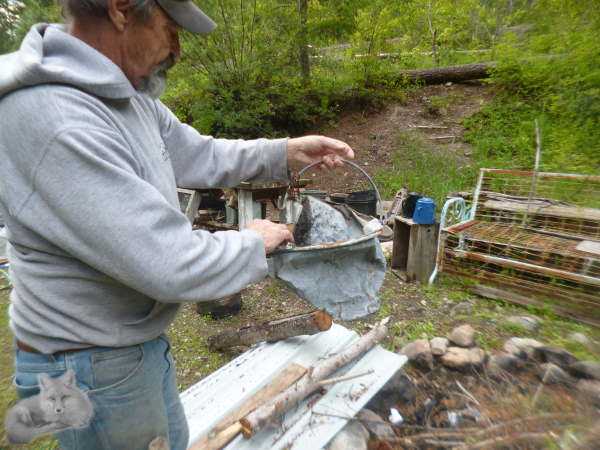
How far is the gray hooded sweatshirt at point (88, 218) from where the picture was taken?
2.52 ft

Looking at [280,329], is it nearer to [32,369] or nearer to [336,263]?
[336,263]

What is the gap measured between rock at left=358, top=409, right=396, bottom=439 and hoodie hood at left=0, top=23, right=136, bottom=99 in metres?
2.08

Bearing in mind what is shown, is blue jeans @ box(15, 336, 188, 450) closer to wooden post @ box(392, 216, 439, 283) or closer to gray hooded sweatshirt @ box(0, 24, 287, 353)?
gray hooded sweatshirt @ box(0, 24, 287, 353)

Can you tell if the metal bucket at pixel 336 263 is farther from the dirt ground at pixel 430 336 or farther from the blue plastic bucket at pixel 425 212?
the blue plastic bucket at pixel 425 212

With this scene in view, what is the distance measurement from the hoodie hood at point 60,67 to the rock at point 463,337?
9.62ft

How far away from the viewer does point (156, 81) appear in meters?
1.14

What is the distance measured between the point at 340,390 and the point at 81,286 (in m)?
1.80

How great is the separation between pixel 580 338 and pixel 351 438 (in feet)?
7.72

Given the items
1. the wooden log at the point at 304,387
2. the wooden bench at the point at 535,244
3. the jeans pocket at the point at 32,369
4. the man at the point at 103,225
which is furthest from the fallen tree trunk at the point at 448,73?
the jeans pocket at the point at 32,369

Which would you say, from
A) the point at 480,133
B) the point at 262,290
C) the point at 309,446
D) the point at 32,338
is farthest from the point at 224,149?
the point at 480,133

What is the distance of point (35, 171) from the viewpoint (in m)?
0.77

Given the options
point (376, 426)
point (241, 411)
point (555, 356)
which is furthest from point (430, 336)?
point (241, 411)

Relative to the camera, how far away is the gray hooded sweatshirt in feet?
2.52

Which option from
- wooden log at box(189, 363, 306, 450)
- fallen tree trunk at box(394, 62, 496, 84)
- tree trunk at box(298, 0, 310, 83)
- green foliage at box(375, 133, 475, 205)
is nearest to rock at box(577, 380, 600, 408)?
wooden log at box(189, 363, 306, 450)
